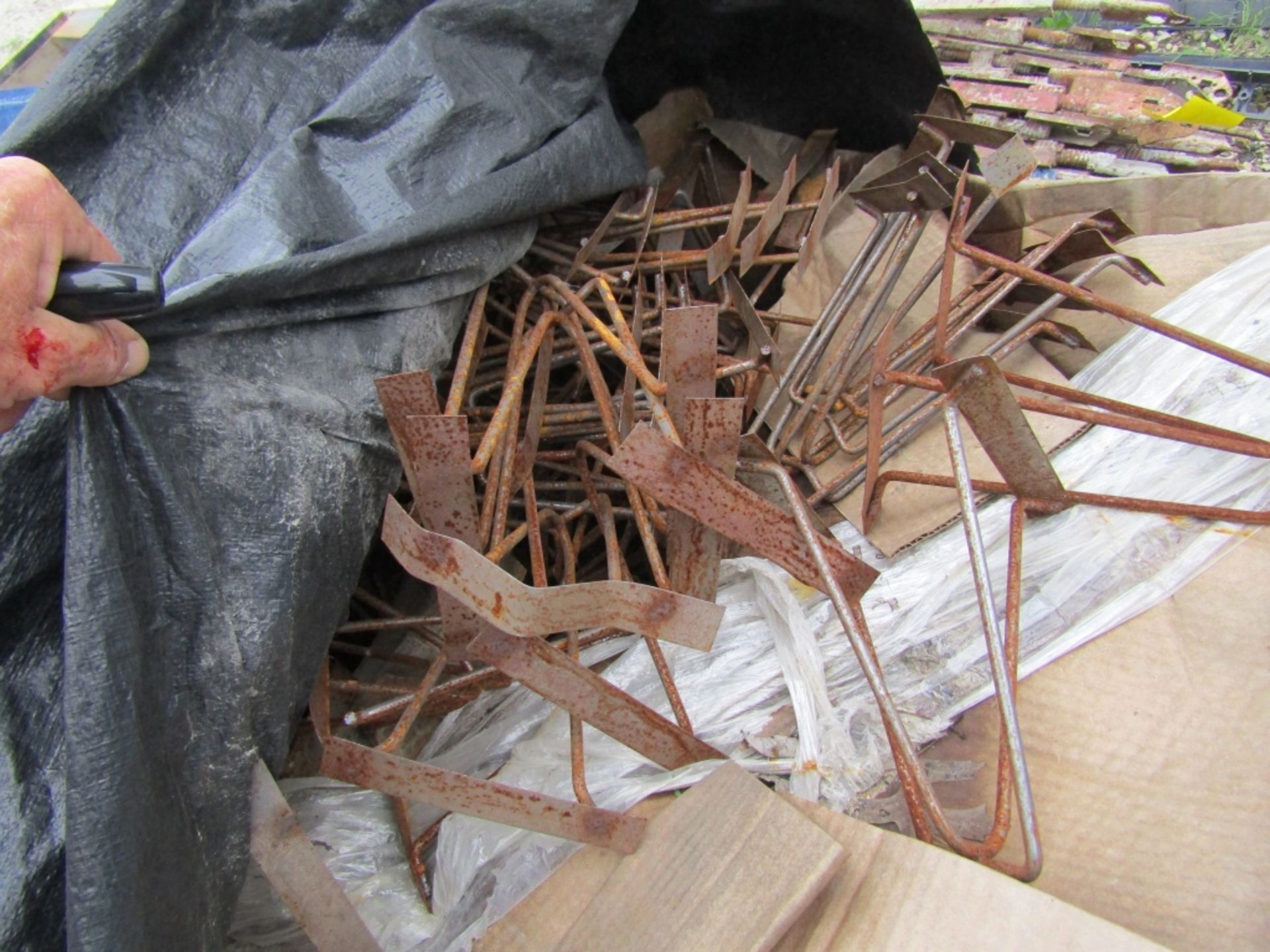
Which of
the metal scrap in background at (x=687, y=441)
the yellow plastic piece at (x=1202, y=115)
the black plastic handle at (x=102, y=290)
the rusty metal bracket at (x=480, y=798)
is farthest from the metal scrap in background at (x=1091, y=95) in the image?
the black plastic handle at (x=102, y=290)

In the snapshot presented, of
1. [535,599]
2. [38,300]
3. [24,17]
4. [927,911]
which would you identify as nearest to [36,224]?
[38,300]

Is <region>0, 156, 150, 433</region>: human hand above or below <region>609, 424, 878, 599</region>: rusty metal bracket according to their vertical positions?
above

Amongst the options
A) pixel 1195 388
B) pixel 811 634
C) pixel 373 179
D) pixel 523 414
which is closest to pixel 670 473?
pixel 811 634

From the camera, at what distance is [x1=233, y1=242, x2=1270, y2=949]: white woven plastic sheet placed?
4.16 feet

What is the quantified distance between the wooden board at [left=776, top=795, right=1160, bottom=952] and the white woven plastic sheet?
0.18 m

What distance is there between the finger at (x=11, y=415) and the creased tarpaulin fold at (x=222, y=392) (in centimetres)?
4

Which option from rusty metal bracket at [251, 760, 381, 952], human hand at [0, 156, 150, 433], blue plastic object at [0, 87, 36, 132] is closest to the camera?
human hand at [0, 156, 150, 433]

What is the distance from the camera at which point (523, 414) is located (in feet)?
6.57

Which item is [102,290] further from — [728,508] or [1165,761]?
[1165,761]

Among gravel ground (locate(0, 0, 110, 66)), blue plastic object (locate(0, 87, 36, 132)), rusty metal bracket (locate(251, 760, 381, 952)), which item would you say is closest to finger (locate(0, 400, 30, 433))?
rusty metal bracket (locate(251, 760, 381, 952))

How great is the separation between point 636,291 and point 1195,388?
125cm

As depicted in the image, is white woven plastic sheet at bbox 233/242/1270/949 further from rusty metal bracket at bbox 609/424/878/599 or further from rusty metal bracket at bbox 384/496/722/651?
rusty metal bracket at bbox 384/496/722/651

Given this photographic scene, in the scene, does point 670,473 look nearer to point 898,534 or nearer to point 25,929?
point 898,534

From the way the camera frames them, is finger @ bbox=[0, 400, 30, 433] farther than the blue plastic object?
No
